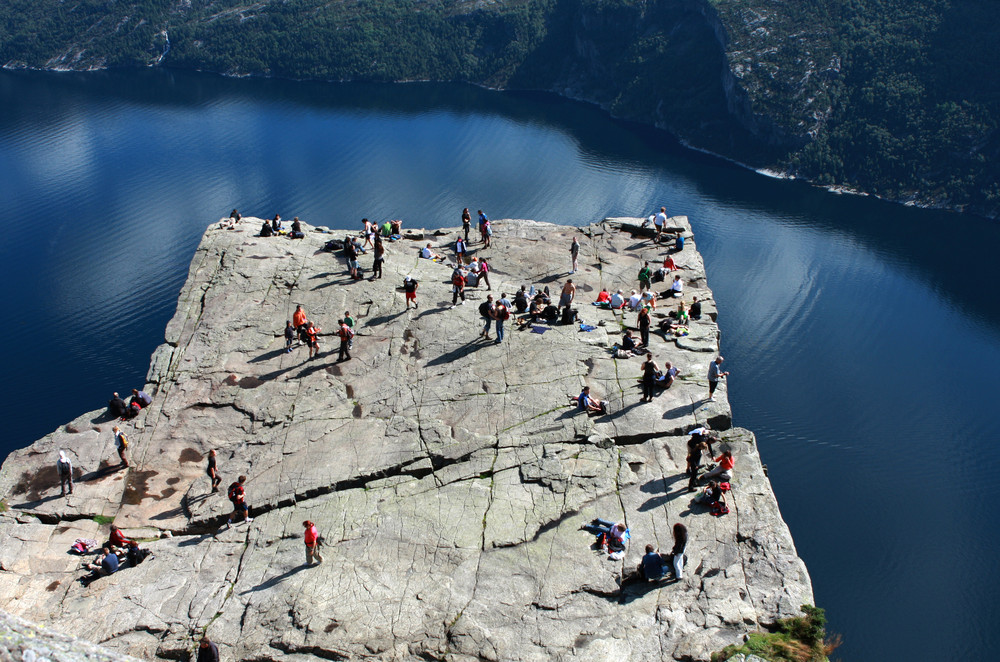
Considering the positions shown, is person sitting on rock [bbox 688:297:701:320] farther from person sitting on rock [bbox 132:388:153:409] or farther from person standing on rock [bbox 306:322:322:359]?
person sitting on rock [bbox 132:388:153:409]

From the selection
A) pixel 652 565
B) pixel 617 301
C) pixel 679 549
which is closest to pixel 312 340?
pixel 617 301

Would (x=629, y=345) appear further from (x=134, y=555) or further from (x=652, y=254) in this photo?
(x=134, y=555)

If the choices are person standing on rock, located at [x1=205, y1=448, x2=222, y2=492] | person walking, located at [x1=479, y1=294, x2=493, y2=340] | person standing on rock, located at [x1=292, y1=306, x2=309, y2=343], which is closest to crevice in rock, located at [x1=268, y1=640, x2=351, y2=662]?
person standing on rock, located at [x1=205, y1=448, x2=222, y2=492]

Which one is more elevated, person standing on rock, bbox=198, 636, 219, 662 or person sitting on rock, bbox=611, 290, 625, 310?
person sitting on rock, bbox=611, 290, 625, 310

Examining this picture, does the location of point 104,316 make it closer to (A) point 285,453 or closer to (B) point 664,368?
(A) point 285,453

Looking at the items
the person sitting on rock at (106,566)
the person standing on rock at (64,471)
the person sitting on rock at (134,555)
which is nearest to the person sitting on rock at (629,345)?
the person sitting on rock at (134,555)

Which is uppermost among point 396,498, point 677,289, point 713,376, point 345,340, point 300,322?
point 677,289

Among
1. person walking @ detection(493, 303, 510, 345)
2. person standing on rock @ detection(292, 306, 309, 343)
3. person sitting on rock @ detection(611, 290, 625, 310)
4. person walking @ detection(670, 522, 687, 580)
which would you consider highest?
person sitting on rock @ detection(611, 290, 625, 310)
